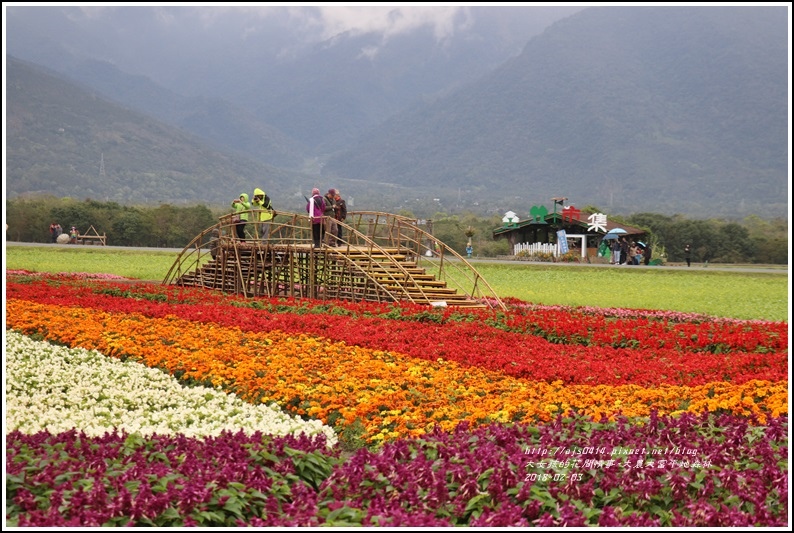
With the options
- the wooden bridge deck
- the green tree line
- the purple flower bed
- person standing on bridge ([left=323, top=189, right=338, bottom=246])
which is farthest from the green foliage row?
the purple flower bed

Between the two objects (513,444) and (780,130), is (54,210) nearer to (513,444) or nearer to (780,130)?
(513,444)

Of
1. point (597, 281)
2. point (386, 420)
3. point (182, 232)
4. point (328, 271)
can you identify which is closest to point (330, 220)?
point (328, 271)

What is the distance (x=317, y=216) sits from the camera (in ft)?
71.4

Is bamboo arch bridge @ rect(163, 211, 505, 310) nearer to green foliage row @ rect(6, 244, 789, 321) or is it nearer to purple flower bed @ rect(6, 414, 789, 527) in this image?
green foliage row @ rect(6, 244, 789, 321)

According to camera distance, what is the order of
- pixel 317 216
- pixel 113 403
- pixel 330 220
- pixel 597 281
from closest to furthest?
1. pixel 113 403
2. pixel 330 220
3. pixel 317 216
4. pixel 597 281

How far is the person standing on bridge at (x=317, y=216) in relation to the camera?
21434mm

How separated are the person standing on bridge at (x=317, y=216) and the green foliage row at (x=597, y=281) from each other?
6.19m

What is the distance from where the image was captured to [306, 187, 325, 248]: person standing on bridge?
21.4 meters

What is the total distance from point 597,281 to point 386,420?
24.6 metres

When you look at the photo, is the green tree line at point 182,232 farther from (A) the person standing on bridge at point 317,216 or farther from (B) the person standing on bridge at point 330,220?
(A) the person standing on bridge at point 317,216

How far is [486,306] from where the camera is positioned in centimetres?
1984

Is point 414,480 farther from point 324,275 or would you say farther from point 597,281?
point 597,281

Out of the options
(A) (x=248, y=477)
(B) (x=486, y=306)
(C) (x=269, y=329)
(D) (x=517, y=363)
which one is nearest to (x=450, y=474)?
(A) (x=248, y=477)

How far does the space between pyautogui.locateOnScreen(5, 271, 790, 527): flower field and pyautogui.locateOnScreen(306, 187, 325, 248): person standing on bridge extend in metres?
4.72
